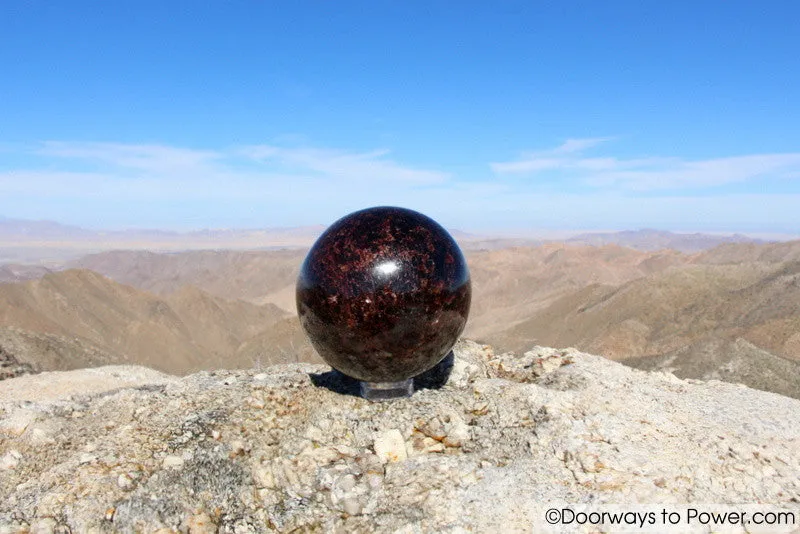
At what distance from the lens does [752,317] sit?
91.8 ft

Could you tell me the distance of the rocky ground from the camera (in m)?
6.12

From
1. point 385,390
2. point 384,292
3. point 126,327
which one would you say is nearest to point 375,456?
point 385,390

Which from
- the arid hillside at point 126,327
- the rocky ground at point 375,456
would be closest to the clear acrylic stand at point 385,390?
the rocky ground at point 375,456

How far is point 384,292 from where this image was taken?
6.99m

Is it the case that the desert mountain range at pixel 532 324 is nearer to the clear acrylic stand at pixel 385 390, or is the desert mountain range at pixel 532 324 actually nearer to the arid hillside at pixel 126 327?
the arid hillside at pixel 126 327

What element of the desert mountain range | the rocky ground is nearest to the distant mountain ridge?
the desert mountain range

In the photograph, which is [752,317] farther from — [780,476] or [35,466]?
[35,466]

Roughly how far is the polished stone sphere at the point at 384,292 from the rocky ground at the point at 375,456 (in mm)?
915

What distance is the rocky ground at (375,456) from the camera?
612 cm

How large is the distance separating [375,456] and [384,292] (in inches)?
79.8

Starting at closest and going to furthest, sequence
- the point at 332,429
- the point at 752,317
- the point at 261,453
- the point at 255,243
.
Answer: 1. the point at 261,453
2. the point at 332,429
3. the point at 752,317
4. the point at 255,243

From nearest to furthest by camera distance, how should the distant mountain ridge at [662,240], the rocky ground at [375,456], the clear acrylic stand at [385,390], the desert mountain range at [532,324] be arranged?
the rocky ground at [375,456], the clear acrylic stand at [385,390], the desert mountain range at [532,324], the distant mountain ridge at [662,240]

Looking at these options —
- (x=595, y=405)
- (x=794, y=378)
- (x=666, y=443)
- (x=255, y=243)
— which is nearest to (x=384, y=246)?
(x=595, y=405)

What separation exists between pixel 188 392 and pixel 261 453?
1970 millimetres
